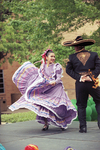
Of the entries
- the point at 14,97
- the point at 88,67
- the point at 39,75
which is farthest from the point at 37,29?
the point at 14,97

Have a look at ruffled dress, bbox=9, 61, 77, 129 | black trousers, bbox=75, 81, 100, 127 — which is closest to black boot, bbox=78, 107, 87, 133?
black trousers, bbox=75, 81, 100, 127

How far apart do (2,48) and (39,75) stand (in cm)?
967

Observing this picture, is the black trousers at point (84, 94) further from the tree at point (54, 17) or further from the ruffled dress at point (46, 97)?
the tree at point (54, 17)

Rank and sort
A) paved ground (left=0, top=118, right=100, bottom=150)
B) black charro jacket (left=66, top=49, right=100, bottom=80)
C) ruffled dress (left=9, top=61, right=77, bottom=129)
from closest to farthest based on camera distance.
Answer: paved ground (left=0, top=118, right=100, bottom=150), black charro jacket (left=66, top=49, right=100, bottom=80), ruffled dress (left=9, top=61, right=77, bottom=129)

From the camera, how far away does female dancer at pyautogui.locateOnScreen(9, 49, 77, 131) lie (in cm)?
614

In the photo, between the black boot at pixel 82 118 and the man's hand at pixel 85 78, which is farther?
the black boot at pixel 82 118

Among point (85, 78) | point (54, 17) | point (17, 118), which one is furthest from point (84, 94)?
point (17, 118)

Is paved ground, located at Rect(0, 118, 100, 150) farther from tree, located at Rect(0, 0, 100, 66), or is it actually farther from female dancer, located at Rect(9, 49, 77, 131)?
tree, located at Rect(0, 0, 100, 66)

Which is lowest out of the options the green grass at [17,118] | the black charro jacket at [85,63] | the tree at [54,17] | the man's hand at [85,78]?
the green grass at [17,118]

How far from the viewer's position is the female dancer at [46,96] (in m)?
6.14

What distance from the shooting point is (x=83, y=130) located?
575 cm

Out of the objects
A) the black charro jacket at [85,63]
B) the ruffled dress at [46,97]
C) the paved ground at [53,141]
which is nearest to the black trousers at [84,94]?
the black charro jacket at [85,63]

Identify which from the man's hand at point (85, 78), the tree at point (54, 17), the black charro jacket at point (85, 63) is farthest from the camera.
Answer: the tree at point (54, 17)

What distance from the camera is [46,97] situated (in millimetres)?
6285
